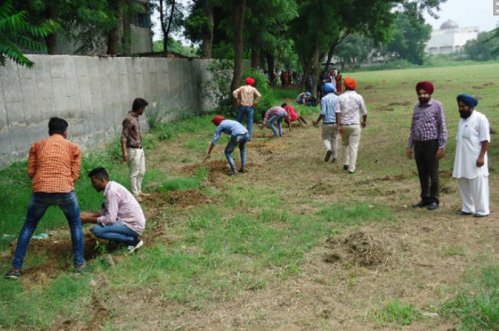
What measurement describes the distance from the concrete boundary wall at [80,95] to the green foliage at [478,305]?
300 inches

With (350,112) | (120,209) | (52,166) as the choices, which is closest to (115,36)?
(350,112)

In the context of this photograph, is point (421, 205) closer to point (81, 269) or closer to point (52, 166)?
point (81, 269)

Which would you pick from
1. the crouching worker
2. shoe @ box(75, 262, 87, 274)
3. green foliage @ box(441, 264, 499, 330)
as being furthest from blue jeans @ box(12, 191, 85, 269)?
green foliage @ box(441, 264, 499, 330)

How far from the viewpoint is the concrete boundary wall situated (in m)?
9.43

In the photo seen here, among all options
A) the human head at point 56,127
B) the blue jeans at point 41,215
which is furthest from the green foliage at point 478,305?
the human head at point 56,127

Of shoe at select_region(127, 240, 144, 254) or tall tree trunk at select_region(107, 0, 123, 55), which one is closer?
shoe at select_region(127, 240, 144, 254)

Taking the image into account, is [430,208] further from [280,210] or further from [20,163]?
[20,163]

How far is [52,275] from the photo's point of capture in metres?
5.56

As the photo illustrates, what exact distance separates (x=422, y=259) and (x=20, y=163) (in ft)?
23.0

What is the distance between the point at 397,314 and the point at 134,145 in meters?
5.08

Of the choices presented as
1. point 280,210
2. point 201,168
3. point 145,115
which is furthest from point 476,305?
point 145,115

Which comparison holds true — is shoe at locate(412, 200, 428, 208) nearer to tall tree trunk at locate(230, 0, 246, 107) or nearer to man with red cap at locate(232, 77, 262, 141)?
man with red cap at locate(232, 77, 262, 141)

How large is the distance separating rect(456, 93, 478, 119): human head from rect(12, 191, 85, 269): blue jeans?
492 centimetres

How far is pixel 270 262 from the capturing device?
5.75 meters
